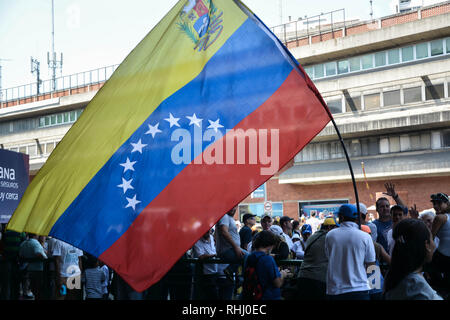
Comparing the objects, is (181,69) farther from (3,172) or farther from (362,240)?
(3,172)

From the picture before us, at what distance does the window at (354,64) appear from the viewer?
36875 mm

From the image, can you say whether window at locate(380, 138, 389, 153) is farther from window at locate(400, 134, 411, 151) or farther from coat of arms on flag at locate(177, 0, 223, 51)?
coat of arms on flag at locate(177, 0, 223, 51)

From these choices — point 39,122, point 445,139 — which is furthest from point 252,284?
point 39,122

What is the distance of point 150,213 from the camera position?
4.96 meters

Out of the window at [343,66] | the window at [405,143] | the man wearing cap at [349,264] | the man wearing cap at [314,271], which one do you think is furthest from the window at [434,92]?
the man wearing cap at [349,264]

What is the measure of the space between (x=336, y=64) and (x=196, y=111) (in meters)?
34.0

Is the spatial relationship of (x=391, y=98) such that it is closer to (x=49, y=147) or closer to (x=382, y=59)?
(x=382, y=59)

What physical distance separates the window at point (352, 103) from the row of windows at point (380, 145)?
223 centimetres

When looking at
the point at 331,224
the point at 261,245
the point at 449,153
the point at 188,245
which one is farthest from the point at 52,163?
the point at 449,153

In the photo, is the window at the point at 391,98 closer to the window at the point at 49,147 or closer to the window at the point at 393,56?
the window at the point at 393,56

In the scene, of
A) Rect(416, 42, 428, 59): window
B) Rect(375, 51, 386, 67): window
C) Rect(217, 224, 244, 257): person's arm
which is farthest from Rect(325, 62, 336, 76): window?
Rect(217, 224, 244, 257): person's arm

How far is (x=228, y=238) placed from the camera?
693cm

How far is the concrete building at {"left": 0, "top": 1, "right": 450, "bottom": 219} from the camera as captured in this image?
111ft
